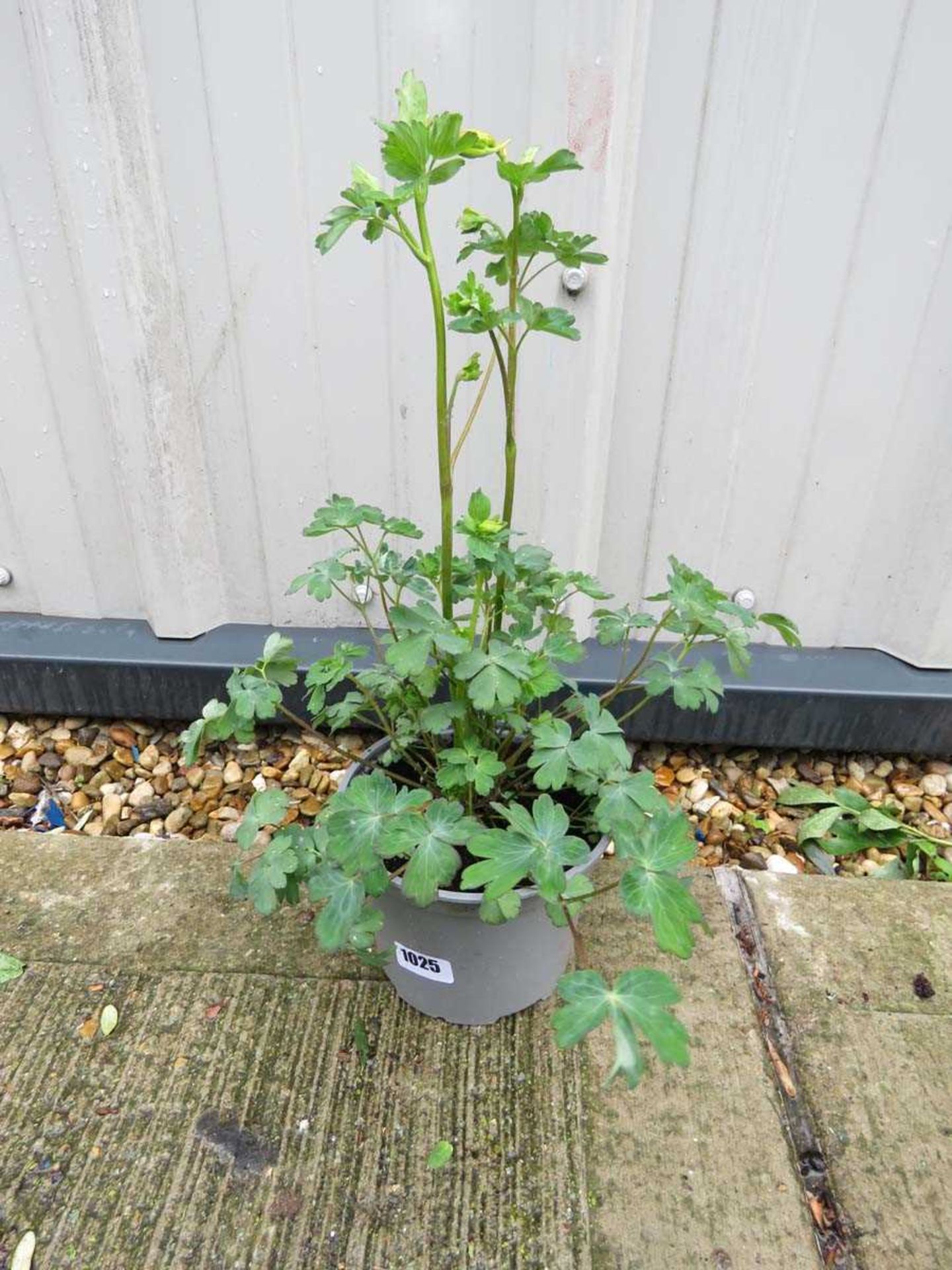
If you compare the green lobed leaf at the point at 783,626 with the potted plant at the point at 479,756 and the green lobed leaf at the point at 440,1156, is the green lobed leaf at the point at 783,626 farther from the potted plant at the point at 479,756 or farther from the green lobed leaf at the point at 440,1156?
the green lobed leaf at the point at 440,1156

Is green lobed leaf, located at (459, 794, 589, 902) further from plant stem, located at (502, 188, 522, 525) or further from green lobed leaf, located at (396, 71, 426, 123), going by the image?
green lobed leaf, located at (396, 71, 426, 123)

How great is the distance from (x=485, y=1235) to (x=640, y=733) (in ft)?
3.62

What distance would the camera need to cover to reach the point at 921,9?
54.9 inches

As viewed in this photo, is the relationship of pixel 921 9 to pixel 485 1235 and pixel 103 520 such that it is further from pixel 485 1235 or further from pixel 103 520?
pixel 485 1235

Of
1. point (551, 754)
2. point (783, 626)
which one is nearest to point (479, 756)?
point (551, 754)

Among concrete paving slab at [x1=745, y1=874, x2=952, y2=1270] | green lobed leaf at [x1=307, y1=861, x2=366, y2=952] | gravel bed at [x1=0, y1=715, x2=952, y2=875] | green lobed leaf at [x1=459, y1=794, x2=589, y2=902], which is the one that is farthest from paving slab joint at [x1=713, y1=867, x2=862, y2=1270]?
green lobed leaf at [x1=307, y1=861, x2=366, y2=952]

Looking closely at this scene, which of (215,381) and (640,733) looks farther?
(640,733)

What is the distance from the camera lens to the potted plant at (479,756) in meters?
0.88

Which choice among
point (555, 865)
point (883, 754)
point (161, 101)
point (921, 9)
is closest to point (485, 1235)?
point (555, 865)

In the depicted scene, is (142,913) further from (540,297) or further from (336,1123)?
(540,297)

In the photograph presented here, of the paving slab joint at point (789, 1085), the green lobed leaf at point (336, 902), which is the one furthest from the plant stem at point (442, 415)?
the paving slab joint at point (789, 1085)

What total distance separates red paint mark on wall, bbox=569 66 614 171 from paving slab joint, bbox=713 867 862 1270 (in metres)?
1.38

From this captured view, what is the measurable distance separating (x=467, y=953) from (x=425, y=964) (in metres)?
0.08

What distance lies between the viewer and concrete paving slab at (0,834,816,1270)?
1.08 meters
